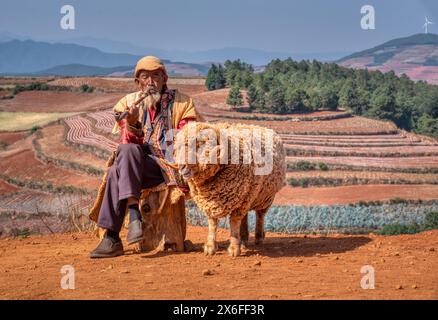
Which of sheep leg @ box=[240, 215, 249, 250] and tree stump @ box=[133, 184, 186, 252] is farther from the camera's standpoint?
sheep leg @ box=[240, 215, 249, 250]

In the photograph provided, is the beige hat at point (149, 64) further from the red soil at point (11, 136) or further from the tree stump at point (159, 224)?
the red soil at point (11, 136)

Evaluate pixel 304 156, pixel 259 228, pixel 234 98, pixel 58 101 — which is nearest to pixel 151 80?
pixel 259 228

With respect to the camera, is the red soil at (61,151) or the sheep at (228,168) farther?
the red soil at (61,151)

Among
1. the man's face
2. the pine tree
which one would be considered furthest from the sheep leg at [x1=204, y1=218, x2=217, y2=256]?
the pine tree

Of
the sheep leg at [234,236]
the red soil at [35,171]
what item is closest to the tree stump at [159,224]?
the sheep leg at [234,236]

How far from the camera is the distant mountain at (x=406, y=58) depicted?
81875mm

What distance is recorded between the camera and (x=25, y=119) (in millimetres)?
57250

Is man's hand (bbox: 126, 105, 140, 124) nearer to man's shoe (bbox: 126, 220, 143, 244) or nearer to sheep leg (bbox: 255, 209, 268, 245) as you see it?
man's shoe (bbox: 126, 220, 143, 244)

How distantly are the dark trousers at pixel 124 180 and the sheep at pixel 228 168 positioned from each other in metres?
0.51

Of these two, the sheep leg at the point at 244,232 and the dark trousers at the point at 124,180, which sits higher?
the dark trousers at the point at 124,180

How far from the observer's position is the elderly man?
7223 mm

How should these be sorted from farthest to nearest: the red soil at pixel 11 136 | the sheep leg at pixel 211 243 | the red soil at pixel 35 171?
the red soil at pixel 11 136 < the red soil at pixel 35 171 < the sheep leg at pixel 211 243

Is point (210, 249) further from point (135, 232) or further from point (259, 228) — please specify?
point (259, 228)

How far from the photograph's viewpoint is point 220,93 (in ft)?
206
